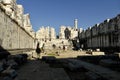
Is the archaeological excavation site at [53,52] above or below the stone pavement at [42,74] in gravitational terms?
above

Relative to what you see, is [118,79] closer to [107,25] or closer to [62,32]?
[107,25]

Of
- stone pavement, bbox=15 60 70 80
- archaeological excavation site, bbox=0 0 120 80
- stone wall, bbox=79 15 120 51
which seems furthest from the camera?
stone wall, bbox=79 15 120 51

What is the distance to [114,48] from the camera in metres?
31.3

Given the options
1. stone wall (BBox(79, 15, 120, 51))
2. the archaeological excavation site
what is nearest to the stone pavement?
the archaeological excavation site

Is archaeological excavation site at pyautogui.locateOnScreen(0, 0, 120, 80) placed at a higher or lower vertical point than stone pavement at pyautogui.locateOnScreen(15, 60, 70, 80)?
higher

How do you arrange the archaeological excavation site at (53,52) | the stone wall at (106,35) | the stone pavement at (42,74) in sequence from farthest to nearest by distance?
the stone wall at (106,35), the archaeological excavation site at (53,52), the stone pavement at (42,74)

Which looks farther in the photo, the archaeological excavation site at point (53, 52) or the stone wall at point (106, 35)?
the stone wall at point (106, 35)

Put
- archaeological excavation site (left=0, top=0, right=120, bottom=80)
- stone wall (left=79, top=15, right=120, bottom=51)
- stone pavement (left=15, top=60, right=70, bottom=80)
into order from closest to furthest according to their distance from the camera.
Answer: stone pavement (left=15, top=60, right=70, bottom=80) → archaeological excavation site (left=0, top=0, right=120, bottom=80) → stone wall (left=79, top=15, right=120, bottom=51)

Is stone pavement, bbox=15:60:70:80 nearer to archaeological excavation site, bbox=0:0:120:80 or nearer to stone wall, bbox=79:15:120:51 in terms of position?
archaeological excavation site, bbox=0:0:120:80

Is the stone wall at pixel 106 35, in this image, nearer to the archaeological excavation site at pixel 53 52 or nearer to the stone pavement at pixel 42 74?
the archaeological excavation site at pixel 53 52

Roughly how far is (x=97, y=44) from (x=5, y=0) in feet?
97.9

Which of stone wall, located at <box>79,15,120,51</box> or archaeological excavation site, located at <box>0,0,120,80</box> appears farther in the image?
stone wall, located at <box>79,15,120,51</box>

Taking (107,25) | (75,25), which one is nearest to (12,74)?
(107,25)

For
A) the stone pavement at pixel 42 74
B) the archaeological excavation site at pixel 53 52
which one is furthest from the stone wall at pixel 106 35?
the stone pavement at pixel 42 74
